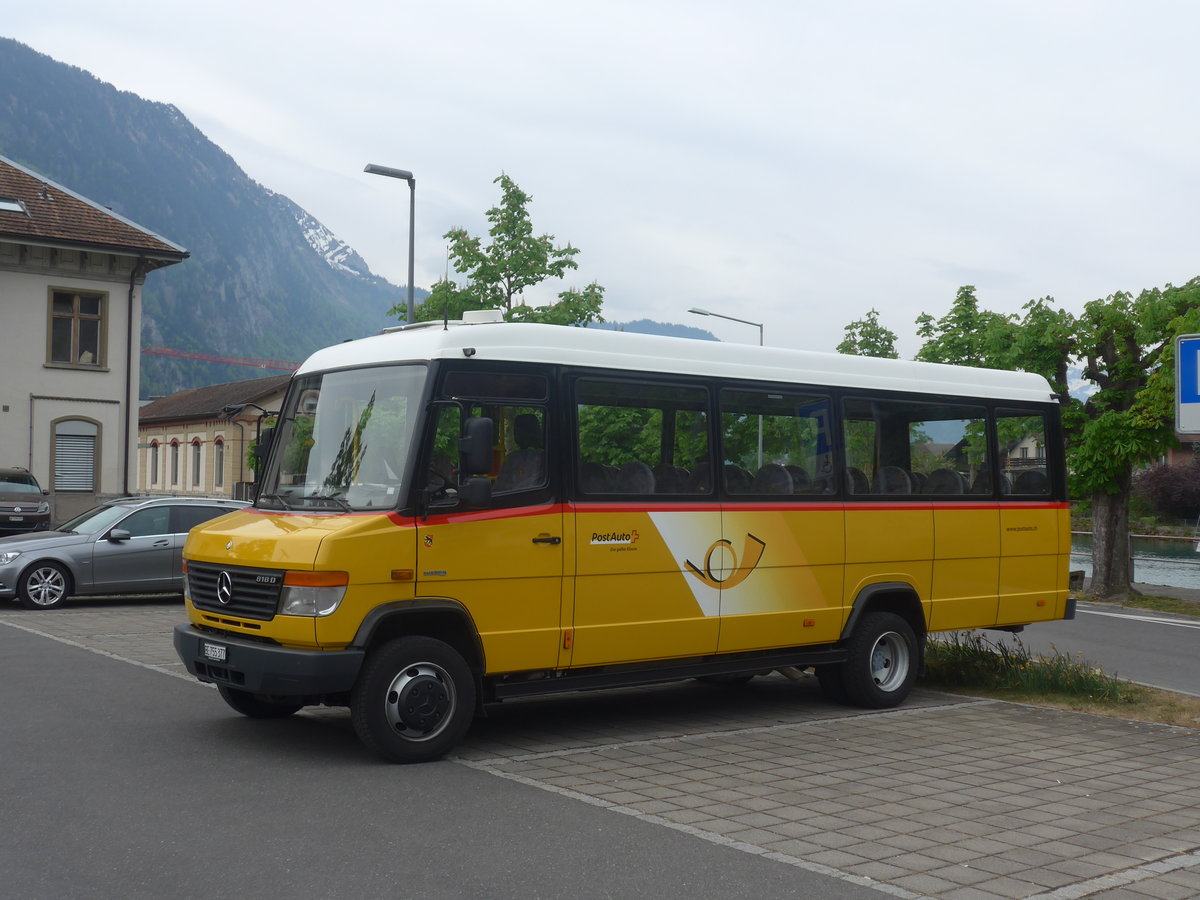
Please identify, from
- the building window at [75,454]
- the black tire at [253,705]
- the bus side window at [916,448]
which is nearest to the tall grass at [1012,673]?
the bus side window at [916,448]

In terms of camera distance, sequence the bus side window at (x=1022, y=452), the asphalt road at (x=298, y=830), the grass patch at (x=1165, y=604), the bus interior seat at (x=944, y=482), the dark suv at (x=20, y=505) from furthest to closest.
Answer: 1. the dark suv at (x=20, y=505)
2. the grass patch at (x=1165, y=604)
3. the bus side window at (x=1022, y=452)
4. the bus interior seat at (x=944, y=482)
5. the asphalt road at (x=298, y=830)

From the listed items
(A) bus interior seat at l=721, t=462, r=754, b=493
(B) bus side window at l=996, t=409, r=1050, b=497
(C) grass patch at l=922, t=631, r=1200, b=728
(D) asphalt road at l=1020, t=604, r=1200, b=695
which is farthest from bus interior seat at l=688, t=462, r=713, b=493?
(D) asphalt road at l=1020, t=604, r=1200, b=695

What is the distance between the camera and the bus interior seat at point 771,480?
33.3 ft

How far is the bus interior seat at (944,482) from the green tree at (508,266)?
23.3m

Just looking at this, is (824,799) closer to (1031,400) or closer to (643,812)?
(643,812)

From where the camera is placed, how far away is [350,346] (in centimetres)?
926

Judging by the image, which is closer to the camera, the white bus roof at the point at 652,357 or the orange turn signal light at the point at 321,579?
the orange turn signal light at the point at 321,579

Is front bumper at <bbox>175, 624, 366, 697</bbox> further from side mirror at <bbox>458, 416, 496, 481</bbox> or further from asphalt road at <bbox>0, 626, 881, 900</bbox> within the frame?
side mirror at <bbox>458, 416, 496, 481</bbox>

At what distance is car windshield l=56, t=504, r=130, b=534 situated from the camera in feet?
61.2

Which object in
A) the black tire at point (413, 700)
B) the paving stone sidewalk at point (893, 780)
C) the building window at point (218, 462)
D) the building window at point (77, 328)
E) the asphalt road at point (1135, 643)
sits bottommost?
the asphalt road at point (1135, 643)

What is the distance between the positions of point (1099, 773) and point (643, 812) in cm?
319

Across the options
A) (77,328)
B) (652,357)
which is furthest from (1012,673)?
(77,328)

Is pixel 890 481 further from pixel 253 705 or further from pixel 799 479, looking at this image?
pixel 253 705

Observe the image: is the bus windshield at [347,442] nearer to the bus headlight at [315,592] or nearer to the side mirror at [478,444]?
the side mirror at [478,444]
